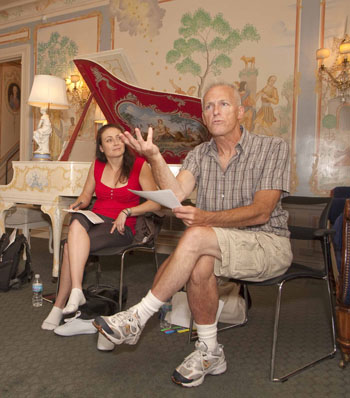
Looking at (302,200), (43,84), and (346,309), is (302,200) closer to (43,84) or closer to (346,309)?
(346,309)

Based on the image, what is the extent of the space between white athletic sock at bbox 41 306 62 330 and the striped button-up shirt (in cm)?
99

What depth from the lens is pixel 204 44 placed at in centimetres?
453

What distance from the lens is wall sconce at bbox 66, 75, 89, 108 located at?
5.43 m

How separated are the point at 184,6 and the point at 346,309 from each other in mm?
4050

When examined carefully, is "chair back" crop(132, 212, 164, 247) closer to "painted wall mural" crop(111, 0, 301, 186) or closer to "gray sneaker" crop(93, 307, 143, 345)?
"gray sneaker" crop(93, 307, 143, 345)

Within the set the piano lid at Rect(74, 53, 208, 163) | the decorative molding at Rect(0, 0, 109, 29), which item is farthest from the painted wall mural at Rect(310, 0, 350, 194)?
the decorative molding at Rect(0, 0, 109, 29)

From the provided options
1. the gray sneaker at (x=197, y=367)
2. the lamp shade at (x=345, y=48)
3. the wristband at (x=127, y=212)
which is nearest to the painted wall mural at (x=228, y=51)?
the lamp shade at (x=345, y=48)

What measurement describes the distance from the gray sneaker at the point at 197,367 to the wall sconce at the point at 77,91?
14.6 ft

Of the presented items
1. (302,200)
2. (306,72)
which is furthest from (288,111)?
(302,200)

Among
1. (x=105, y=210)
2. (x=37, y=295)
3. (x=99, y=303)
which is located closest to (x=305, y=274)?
(x=99, y=303)

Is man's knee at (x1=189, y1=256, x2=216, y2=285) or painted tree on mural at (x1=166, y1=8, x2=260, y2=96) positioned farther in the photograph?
painted tree on mural at (x1=166, y1=8, x2=260, y2=96)

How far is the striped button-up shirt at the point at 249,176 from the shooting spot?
1799 mm

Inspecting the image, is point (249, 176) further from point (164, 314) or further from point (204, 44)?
point (204, 44)

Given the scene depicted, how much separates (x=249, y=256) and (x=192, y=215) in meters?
0.29
